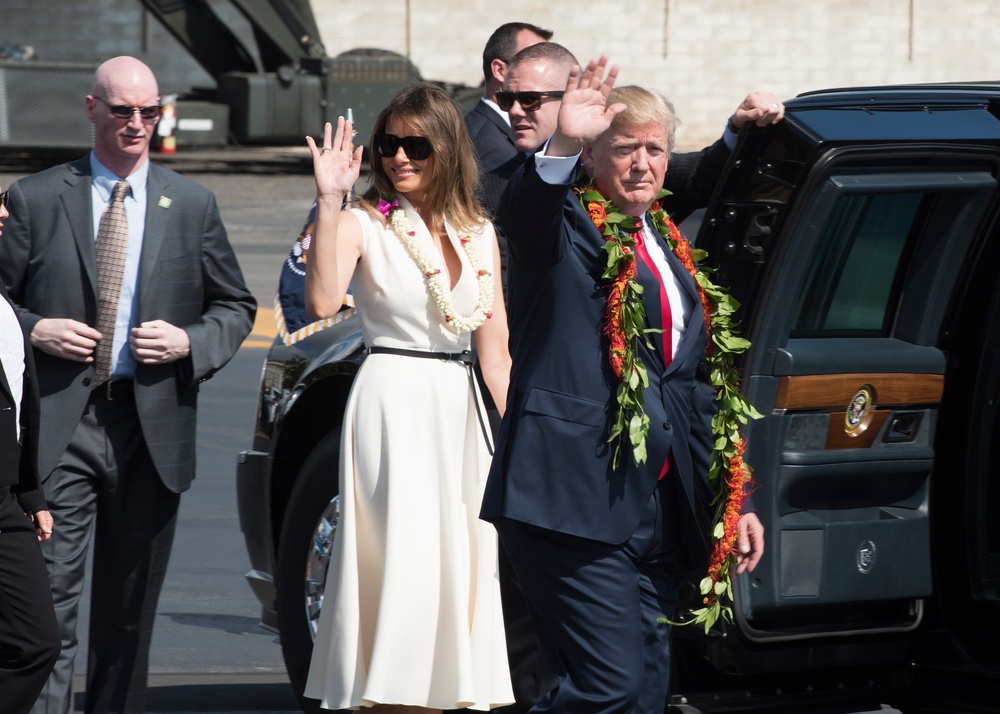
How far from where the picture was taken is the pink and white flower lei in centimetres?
426

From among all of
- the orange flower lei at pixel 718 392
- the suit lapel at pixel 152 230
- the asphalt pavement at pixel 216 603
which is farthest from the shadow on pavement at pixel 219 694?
the orange flower lei at pixel 718 392

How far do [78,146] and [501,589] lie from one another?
20.2 metres

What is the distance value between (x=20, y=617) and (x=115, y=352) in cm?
91

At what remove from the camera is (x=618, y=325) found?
3.49 metres

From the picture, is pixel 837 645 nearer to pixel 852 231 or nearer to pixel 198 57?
pixel 852 231

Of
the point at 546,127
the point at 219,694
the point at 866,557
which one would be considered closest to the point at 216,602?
the point at 219,694

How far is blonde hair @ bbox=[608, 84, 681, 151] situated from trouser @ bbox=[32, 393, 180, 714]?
1.75 metres

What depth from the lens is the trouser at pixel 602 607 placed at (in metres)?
3.46

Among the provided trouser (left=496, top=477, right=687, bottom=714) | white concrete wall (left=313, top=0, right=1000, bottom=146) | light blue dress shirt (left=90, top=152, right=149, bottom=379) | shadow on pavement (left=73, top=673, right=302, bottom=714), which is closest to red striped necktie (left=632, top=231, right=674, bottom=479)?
trouser (left=496, top=477, right=687, bottom=714)

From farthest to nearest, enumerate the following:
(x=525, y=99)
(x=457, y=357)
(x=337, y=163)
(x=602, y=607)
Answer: (x=525, y=99) → (x=457, y=357) → (x=337, y=163) → (x=602, y=607)

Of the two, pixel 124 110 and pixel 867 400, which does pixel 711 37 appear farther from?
pixel 867 400

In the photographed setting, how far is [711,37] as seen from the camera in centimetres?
3366

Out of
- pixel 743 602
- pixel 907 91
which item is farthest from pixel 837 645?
pixel 907 91

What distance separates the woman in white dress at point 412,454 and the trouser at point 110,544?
66cm
